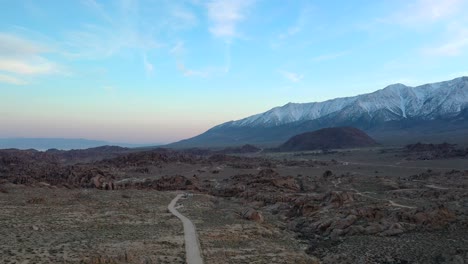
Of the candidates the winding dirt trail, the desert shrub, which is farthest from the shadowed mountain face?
the winding dirt trail

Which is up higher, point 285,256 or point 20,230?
point 20,230

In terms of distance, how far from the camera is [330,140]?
13238cm

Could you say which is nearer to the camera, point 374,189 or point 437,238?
point 437,238

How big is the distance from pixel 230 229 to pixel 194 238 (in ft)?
10.5

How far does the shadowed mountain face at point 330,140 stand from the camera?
418 ft

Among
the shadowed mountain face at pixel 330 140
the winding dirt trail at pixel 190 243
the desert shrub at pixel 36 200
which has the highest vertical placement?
the shadowed mountain face at pixel 330 140

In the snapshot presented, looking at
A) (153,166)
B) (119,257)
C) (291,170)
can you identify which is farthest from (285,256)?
(153,166)

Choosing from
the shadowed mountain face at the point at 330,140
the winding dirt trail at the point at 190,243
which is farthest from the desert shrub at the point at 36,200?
the shadowed mountain face at the point at 330,140

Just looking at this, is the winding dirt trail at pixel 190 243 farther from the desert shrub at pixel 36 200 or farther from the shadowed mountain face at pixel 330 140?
the shadowed mountain face at pixel 330 140

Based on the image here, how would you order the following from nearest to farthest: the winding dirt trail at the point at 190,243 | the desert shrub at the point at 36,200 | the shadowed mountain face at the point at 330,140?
the winding dirt trail at the point at 190,243, the desert shrub at the point at 36,200, the shadowed mountain face at the point at 330,140

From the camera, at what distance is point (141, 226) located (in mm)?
24016

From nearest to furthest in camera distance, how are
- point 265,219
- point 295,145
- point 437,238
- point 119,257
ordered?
point 119,257
point 437,238
point 265,219
point 295,145

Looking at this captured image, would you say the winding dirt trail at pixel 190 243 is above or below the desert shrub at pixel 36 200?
below

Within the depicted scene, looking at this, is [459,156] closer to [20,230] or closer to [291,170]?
[291,170]
